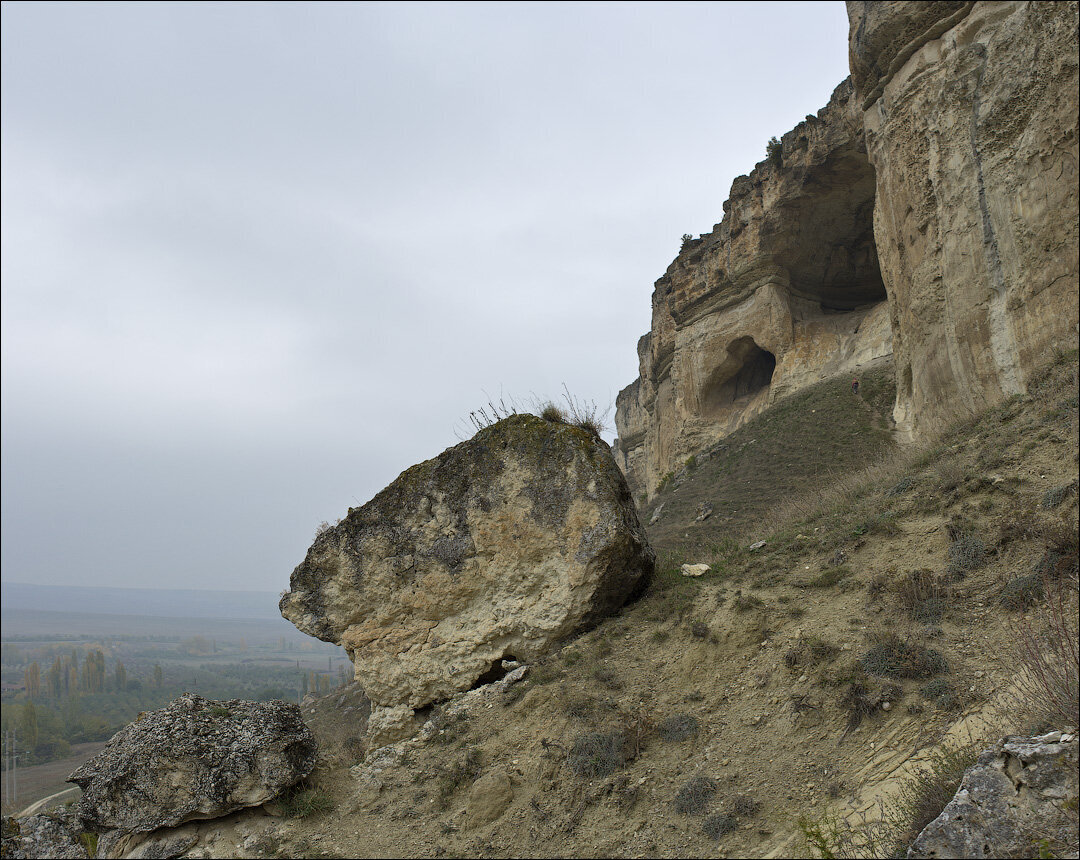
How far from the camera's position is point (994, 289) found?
1125 cm

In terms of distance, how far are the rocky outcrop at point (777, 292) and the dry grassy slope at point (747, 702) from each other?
17.9 m

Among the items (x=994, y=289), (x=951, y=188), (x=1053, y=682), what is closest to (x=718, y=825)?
(x=1053, y=682)

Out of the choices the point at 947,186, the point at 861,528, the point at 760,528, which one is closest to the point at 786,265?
the point at 947,186

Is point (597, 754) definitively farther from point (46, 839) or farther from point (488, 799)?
point (46, 839)

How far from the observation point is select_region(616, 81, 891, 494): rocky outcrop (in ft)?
76.0

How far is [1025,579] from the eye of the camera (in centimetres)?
528

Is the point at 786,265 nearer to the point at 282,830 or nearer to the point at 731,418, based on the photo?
the point at 731,418

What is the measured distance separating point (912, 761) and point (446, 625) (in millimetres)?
5285

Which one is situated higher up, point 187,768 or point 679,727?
point 679,727

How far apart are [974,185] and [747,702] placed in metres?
11.4

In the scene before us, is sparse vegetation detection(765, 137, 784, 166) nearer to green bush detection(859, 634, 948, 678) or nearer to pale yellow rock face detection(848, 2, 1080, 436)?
pale yellow rock face detection(848, 2, 1080, 436)

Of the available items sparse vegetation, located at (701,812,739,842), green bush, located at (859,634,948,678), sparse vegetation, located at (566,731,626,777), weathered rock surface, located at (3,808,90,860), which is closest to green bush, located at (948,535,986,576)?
green bush, located at (859,634,948,678)

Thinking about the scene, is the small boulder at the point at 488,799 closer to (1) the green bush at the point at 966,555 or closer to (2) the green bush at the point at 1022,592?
(2) the green bush at the point at 1022,592

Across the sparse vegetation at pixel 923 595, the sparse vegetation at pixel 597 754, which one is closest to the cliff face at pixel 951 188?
the sparse vegetation at pixel 923 595
